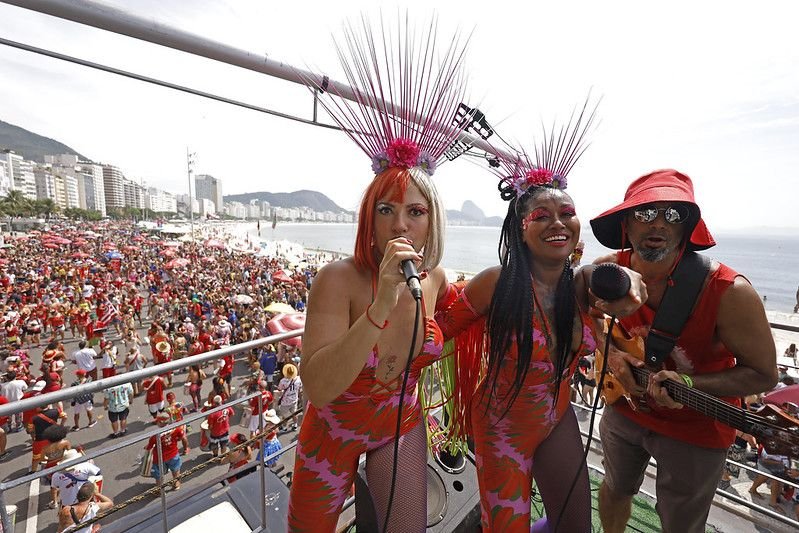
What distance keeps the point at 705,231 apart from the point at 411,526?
2.04 m

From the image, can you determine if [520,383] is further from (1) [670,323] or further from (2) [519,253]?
(1) [670,323]

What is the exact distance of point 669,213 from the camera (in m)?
1.86

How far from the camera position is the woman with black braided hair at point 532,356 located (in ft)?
6.05

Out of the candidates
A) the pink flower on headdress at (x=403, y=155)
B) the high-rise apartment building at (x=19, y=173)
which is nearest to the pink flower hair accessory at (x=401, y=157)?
the pink flower on headdress at (x=403, y=155)

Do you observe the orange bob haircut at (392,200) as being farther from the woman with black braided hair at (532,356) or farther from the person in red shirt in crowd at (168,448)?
the person in red shirt in crowd at (168,448)

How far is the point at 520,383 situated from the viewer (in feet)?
6.16

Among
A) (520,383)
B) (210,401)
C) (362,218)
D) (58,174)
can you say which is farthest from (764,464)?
(58,174)

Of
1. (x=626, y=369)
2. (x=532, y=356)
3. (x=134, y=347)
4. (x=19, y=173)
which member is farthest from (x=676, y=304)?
(x=19, y=173)

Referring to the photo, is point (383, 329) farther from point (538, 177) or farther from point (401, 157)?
point (538, 177)

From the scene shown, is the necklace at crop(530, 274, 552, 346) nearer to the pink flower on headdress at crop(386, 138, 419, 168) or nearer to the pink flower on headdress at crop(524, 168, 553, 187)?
the pink flower on headdress at crop(524, 168, 553, 187)

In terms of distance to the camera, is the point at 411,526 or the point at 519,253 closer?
the point at 411,526

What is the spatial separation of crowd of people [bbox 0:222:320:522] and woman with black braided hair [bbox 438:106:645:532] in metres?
1.52

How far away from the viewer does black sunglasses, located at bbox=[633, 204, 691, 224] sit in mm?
1856

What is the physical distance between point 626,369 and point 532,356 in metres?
0.61
